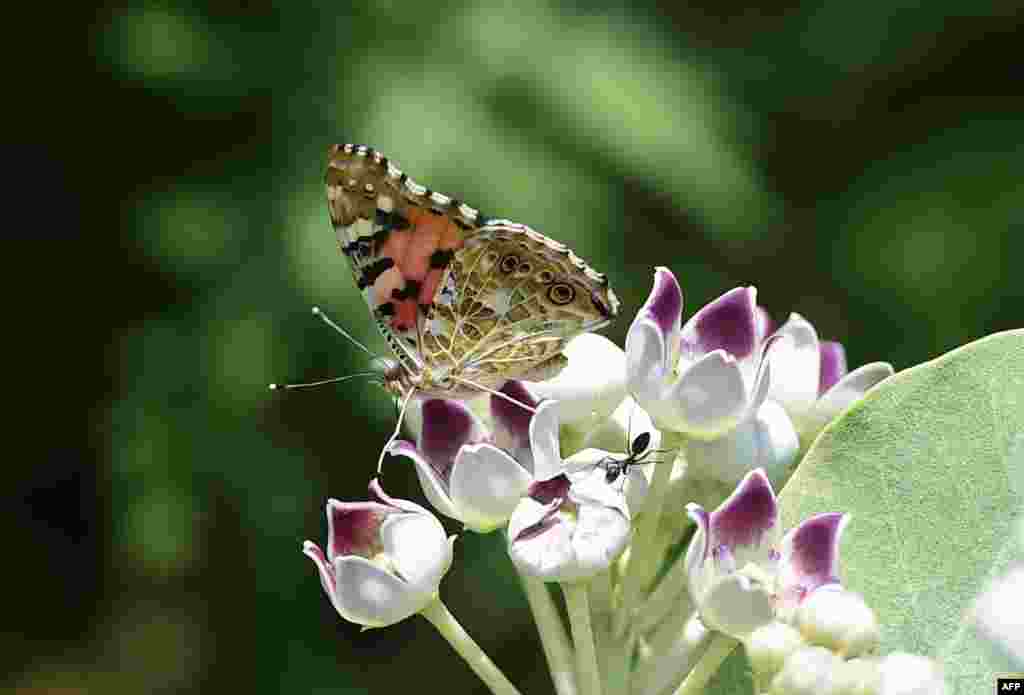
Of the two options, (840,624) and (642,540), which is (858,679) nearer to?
(840,624)

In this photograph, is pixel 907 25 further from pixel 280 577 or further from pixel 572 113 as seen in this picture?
pixel 280 577

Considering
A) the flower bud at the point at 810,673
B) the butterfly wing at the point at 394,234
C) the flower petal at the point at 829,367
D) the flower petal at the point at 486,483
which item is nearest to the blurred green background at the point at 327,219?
the butterfly wing at the point at 394,234

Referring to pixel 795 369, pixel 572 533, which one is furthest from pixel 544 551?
pixel 795 369

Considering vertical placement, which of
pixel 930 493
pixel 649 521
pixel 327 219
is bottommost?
pixel 327 219

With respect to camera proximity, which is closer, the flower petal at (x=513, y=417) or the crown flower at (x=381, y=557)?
the crown flower at (x=381, y=557)

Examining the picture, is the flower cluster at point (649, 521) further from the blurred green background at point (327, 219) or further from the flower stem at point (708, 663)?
the blurred green background at point (327, 219)
